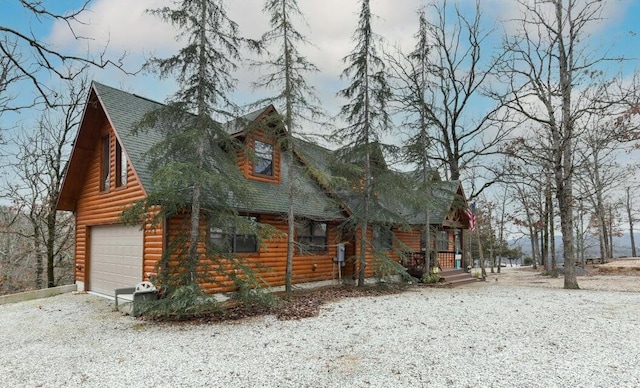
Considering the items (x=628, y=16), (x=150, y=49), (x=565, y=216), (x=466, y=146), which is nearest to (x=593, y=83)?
(x=628, y=16)

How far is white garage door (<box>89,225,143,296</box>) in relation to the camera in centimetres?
1036

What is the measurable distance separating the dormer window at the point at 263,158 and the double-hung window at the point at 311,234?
2176 mm

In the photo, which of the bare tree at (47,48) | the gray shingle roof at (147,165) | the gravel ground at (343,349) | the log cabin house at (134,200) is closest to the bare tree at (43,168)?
the log cabin house at (134,200)

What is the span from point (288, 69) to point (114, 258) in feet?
25.4

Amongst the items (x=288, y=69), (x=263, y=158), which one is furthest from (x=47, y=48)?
(x=263, y=158)

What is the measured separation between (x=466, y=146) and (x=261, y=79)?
1523 centimetres

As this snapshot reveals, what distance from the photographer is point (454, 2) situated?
21453mm

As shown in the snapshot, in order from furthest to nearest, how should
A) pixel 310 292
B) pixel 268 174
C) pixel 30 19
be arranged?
pixel 268 174 < pixel 310 292 < pixel 30 19

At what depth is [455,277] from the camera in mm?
17031

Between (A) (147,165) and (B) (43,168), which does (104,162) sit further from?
(B) (43,168)

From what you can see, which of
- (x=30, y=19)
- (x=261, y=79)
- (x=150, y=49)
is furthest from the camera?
(x=261, y=79)

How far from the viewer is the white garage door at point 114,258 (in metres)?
10.4

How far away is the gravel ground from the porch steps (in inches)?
255

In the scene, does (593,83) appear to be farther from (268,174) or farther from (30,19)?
(30,19)
